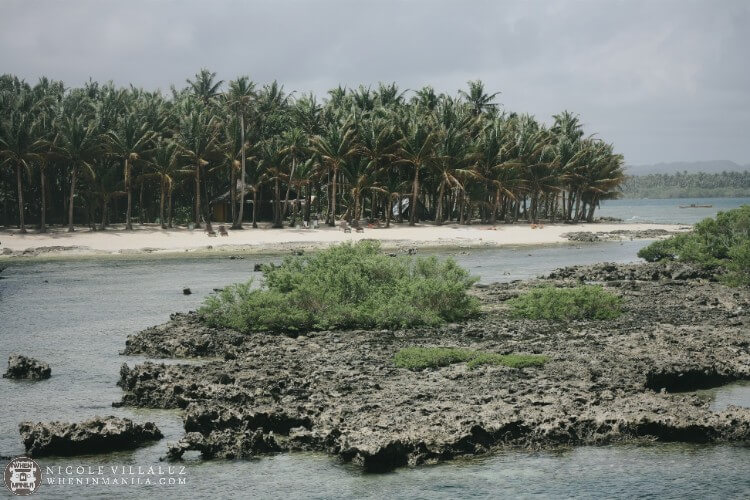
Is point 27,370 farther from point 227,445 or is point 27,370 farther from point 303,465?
point 303,465

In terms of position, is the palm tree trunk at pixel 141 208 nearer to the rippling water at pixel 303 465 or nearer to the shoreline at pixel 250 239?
the shoreline at pixel 250 239

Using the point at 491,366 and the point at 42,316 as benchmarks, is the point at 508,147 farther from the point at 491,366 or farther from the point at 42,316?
the point at 491,366

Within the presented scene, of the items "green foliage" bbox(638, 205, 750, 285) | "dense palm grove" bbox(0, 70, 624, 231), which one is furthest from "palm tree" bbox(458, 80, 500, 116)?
"green foliage" bbox(638, 205, 750, 285)

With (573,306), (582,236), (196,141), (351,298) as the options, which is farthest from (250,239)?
(573,306)

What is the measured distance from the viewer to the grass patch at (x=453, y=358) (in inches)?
635

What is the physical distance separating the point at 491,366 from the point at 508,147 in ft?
194

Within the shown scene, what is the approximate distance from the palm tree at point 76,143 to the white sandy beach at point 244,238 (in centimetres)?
410

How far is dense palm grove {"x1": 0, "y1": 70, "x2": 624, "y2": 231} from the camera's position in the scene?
61.8m

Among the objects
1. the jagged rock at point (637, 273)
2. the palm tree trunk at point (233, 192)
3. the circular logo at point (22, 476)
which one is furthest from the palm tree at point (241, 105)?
the circular logo at point (22, 476)

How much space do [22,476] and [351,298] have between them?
11514 mm

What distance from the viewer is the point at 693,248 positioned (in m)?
33.5

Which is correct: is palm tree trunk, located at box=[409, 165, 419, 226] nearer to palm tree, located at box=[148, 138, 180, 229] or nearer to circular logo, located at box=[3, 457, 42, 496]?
palm tree, located at box=[148, 138, 180, 229]

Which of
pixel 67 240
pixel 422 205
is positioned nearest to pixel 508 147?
pixel 422 205

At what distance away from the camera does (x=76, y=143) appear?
58.6 meters
